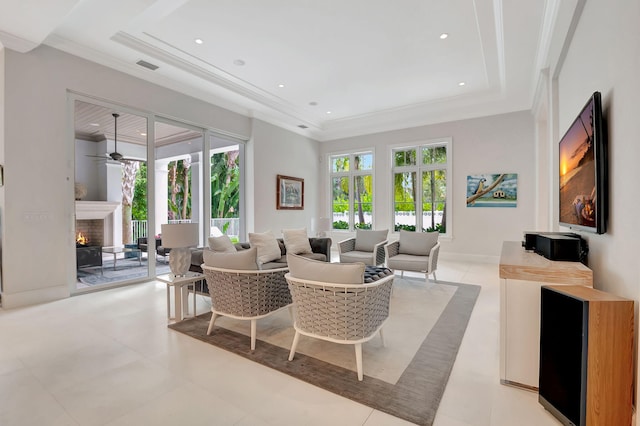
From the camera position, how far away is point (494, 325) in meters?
3.13

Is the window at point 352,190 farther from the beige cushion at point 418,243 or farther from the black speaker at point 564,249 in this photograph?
the black speaker at point 564,249

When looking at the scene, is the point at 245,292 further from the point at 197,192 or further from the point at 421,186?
the point at 421,186

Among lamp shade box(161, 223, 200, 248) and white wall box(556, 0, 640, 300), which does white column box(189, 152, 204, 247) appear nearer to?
lamp shade box(161, 223, 200, 248)

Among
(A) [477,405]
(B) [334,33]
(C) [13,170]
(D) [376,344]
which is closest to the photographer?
(A) [477,405]

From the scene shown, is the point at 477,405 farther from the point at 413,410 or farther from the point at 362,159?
the point at 362,159

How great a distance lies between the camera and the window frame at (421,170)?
23.2 feet

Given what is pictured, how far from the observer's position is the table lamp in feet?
10.3

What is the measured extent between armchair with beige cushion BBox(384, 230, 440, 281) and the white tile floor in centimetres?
149

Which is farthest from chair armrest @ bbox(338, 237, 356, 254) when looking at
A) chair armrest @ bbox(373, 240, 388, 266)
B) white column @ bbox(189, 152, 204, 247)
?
white column @ bbox(189, 152, 204, 247)

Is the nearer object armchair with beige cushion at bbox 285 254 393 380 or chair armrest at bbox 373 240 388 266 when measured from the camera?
armchair with beige cushion at bbox 285 254 393 380

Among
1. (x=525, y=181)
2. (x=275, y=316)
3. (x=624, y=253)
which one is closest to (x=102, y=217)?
(x=275, y=316)

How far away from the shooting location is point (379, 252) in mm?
5160

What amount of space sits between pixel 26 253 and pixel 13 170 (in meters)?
1.06

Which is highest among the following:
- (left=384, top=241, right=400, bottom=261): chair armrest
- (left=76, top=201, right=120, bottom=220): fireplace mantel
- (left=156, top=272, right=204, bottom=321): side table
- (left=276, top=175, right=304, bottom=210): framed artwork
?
(left=276, top=175, right=304, bottom=210): framed artwork
